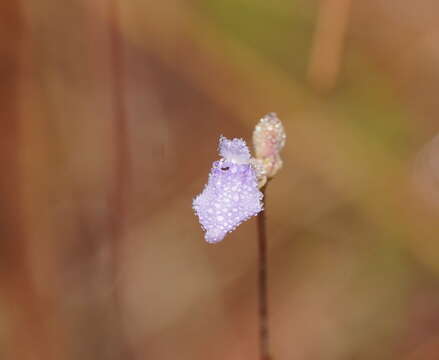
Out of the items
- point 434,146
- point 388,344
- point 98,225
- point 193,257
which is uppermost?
point 98,225

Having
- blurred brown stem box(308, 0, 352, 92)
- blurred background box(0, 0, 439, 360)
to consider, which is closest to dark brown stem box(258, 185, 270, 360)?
blurred background box(0, 0, 439, 360)

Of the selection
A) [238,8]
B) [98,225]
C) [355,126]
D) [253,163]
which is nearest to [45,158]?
[98,225]

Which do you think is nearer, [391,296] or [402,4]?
[391,296]

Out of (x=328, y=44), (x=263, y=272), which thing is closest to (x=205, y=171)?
(x=328, y=44)

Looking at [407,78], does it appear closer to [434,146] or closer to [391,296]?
[434,146]

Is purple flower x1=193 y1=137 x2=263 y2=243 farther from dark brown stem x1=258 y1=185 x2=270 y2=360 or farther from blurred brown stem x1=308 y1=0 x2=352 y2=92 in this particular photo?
blurred brown stem x1=308 y1=0 x2=352 y2=92

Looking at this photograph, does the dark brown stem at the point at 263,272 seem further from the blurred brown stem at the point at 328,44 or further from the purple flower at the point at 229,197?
the blurred brown stem at the point at 328,44

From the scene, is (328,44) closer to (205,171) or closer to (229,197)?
(205,171)
